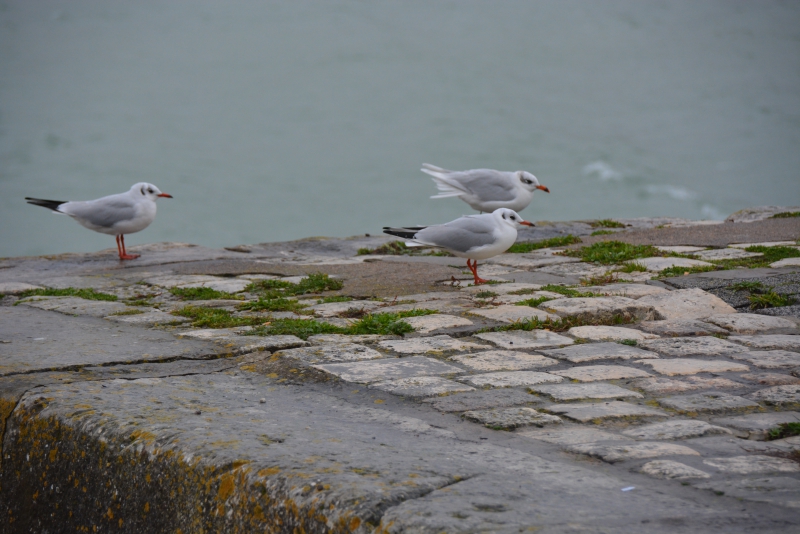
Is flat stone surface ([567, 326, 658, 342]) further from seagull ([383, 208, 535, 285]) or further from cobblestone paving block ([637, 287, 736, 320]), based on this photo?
seagull ([383, 208, 535, 285])

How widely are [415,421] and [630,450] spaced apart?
0.65m

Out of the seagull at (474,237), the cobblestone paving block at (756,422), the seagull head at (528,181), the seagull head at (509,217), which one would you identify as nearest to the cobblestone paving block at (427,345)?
the cobblestone paving block at (756,422)

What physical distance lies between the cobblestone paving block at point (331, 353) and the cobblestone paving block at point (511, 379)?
55 cm

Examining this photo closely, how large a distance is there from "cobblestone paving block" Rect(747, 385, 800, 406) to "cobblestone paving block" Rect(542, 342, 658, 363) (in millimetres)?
638

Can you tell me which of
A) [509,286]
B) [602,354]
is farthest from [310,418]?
[509,286]

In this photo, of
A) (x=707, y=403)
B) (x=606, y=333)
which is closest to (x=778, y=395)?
(x=707, y=403)

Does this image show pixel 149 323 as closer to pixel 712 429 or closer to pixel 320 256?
pixel 712 429

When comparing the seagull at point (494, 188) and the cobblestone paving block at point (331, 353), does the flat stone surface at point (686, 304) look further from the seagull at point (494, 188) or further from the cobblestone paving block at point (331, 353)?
the seagull at point (494, 188)

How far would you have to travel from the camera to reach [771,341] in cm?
354

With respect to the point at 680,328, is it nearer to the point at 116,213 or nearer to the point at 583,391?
the point at 583,391

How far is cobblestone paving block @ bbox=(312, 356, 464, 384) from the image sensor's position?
9.61 ft

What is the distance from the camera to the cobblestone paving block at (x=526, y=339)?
355 cm

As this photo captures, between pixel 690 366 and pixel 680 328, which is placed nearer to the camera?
pixel 690 366

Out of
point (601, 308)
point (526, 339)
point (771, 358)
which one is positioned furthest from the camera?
point (601, 308)
